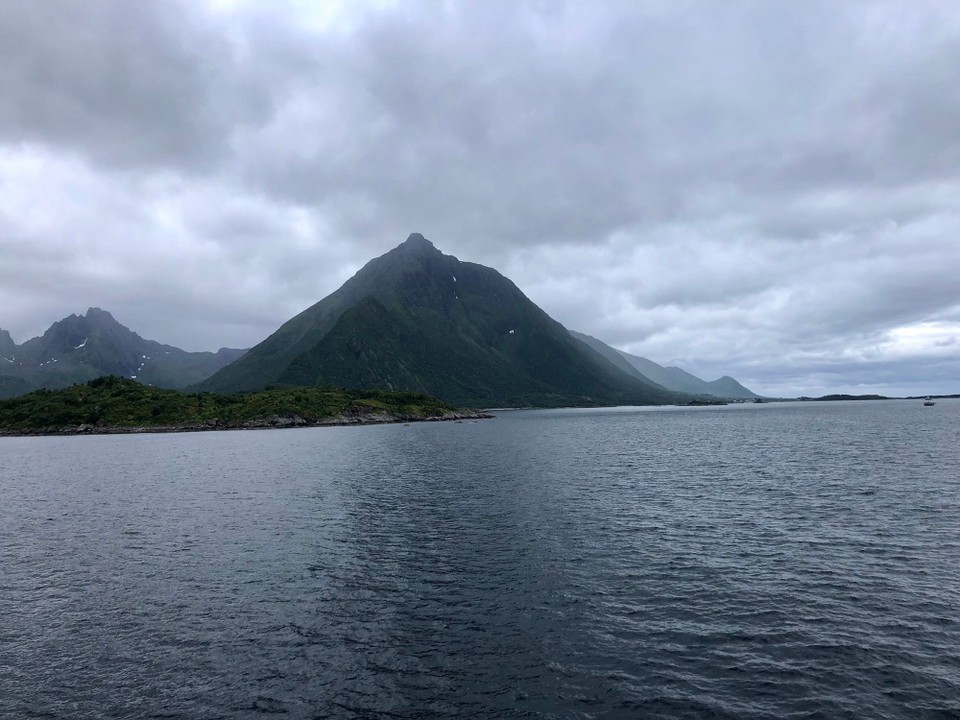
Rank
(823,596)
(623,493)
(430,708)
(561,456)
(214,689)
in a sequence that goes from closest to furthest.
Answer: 1. (430,708)
2. (214,689)
3. (823,596)
4. (623,493)
5. (561,456)

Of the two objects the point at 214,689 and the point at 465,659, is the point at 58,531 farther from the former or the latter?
the point at 465,659

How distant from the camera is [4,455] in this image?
426 feet

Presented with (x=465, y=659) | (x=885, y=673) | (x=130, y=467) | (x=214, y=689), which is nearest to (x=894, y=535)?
(x=885, y=673)

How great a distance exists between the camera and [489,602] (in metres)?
32.2

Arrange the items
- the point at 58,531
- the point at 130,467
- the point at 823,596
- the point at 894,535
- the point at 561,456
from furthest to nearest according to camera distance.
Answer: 1. the point at 561,456
2. the point at 130,467
3. the point at 58,531
4. the point at 894,535
5. the point at 823,596

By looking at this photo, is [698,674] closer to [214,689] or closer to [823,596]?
→ [823,596]

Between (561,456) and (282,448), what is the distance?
72.5 metres

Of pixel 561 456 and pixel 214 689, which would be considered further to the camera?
pixel 561 456

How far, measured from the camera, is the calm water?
22312 mm

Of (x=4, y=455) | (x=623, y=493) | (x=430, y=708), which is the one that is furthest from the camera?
(x=4, y=455)

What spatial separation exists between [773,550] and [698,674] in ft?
70.4

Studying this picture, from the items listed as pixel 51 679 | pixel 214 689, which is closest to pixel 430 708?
pixel 214 689

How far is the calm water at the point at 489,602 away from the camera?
22312 millimetres

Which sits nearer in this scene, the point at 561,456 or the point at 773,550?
the point at 773,550
